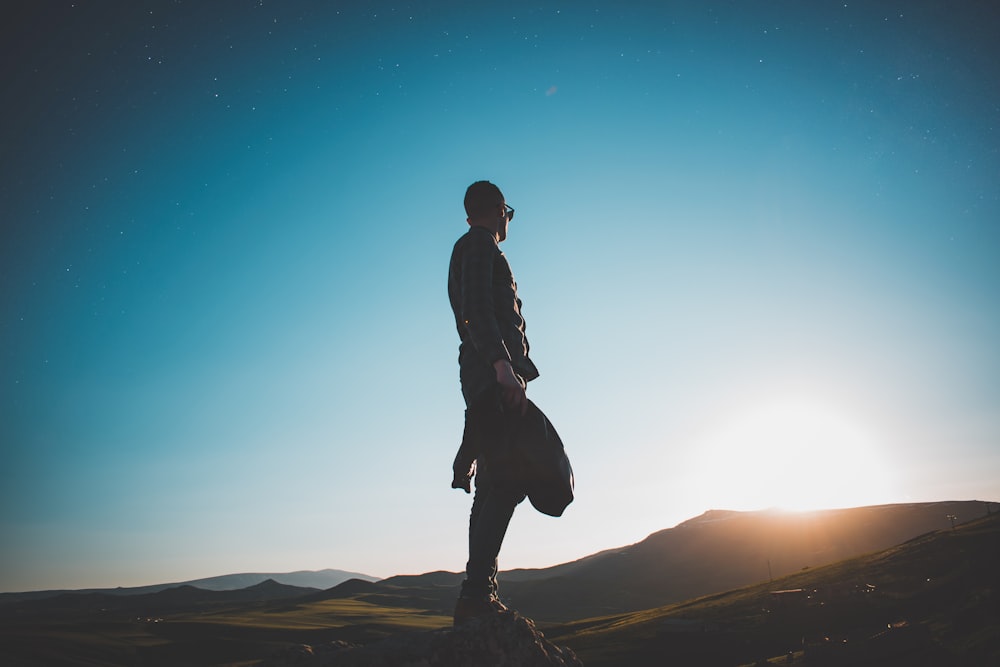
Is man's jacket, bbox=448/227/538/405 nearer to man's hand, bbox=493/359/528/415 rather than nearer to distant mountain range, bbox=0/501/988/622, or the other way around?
man's hand, bbox=493/359/528/415

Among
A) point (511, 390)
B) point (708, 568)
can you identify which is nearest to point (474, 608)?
point (511, 390)

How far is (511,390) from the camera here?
401 cm

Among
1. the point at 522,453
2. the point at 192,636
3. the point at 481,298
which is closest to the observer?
the point at 522,453

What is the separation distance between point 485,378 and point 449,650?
1.86m

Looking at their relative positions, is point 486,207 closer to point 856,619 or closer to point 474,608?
point 474,608

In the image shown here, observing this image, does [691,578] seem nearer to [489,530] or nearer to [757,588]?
[757,588]

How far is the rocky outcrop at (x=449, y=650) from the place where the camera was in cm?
372

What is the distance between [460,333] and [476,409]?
1091mm

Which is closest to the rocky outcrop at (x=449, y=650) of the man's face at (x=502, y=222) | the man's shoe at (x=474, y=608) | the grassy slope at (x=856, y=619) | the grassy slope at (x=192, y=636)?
the man's shoe at (x=474, y=608)

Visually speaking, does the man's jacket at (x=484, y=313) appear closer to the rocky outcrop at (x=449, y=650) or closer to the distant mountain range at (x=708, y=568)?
the rocky outcrop at (x=449, y=650)

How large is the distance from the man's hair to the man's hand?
1683 mm

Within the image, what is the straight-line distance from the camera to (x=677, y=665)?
62.6m

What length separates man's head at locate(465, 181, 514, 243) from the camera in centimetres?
509

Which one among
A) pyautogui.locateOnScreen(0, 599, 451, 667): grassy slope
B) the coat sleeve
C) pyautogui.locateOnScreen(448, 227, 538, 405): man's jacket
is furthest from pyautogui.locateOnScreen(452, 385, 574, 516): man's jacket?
pyautogui.locateOnScreen(0, 599, 451, 667): grassy slope
